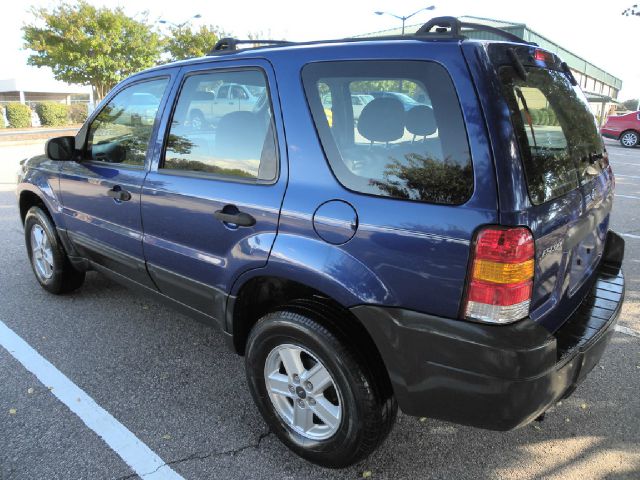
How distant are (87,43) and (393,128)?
29.2 metres

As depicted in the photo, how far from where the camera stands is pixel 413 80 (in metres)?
1.90

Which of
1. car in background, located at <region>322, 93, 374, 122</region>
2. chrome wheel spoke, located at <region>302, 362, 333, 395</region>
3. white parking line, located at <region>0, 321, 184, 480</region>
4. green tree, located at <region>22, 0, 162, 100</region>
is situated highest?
green tree, located at <region>22, 0, 162, 100</region>

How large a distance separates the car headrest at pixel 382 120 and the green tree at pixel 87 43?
1130 inches

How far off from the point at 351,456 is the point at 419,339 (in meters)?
0.70

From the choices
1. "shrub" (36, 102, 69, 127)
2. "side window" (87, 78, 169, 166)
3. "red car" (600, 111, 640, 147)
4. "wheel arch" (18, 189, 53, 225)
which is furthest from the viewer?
"shrub" (36, 102, 69, 127)

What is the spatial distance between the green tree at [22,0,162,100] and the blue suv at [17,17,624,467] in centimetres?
2794

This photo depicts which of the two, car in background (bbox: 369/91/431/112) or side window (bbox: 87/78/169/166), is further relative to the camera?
side window (bbox: 87/78/169/166)

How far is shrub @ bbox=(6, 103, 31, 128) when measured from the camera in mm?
27547

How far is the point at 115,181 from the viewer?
123 inches

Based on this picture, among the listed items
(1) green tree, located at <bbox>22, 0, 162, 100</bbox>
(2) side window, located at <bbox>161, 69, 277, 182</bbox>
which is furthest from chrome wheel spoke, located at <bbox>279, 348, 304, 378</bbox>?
(1) green tree, located at <bbox>22, 0, 162, 100</bbox>

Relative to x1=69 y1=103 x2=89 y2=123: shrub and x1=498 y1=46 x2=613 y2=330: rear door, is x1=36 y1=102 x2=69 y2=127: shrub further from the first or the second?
x1=498 y1=46 x2=613 y2=330: rear door

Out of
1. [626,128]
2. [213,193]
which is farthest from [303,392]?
[626,128]

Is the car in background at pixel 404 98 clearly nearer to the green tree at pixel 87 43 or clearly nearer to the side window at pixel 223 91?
the side window at pixel 223 91

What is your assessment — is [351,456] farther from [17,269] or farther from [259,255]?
[17,269]
